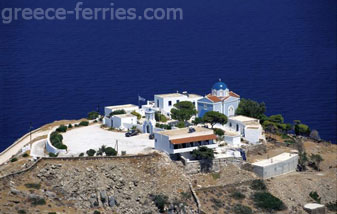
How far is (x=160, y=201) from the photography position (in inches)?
2427

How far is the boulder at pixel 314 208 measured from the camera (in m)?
66.2

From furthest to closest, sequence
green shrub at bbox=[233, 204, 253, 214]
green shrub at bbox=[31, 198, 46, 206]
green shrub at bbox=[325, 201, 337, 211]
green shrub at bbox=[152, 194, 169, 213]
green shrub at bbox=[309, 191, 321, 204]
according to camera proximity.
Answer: green shrub at bbox=[309, 191, 321, 204], green shrub at bbox=[325, 201, 337, 211], green shrub at bbox=[233, 204, 253, 214], green shrub at bbox=[152, 194, 169, 213], green shrub at bbox=[31, 198, 46, 206]

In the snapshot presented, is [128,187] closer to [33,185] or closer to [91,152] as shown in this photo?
[91,152]

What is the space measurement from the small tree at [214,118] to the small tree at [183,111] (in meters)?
2.56

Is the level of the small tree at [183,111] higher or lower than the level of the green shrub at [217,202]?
higher

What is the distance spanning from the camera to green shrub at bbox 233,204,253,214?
207 ft

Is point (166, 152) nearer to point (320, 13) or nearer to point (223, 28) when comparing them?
point (223, 28)

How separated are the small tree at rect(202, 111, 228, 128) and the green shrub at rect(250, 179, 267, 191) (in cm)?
1159

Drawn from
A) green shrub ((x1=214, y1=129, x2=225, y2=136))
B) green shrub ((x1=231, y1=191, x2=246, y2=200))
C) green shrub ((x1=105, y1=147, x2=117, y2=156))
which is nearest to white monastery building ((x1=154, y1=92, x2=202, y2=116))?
green shrub ((x1=214, y1=129, x2=225, y2=136))

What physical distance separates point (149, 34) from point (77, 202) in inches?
3411

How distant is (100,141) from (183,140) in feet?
37.3

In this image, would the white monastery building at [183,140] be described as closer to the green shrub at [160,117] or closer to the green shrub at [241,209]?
the green shrub at [241,209]

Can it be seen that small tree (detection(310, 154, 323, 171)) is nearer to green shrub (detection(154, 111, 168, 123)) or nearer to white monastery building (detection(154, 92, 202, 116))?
white monastery building (detection(154, 92, 202, 116))

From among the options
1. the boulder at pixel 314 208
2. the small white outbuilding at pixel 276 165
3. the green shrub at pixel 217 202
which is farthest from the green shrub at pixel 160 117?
the boulder at pixel 314 208
